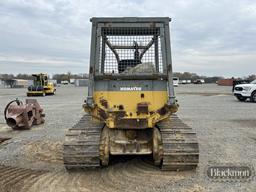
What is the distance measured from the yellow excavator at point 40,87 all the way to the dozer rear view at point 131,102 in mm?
29361

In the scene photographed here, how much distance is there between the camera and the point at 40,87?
35.0 metres

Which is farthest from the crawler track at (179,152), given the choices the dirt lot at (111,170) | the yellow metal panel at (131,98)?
the yellow metal panel at (131,98)

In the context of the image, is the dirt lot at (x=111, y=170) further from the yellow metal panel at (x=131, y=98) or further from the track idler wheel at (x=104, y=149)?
the yellow metal panel at (x=131, y=98)

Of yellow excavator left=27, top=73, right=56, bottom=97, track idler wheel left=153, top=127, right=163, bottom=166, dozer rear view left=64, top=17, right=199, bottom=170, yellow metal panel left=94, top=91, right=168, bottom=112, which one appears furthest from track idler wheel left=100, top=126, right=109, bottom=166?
yellow excavator left=27, top=73, right=56, bottom=97

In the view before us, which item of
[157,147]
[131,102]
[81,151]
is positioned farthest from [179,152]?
[81,151]

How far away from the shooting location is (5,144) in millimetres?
8430

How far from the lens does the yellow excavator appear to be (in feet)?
113

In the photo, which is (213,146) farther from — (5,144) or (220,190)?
(5,144)

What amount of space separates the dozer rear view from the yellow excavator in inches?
1156

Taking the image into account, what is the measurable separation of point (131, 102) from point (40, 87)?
1211 inches

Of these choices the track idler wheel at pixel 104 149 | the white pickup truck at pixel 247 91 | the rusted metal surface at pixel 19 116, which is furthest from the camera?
the white pickup truck at pixel 247 91

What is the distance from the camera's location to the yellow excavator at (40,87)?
34.5 m

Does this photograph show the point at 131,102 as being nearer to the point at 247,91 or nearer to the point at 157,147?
the point at 157,147

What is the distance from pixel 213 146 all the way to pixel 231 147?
429 millimetres
